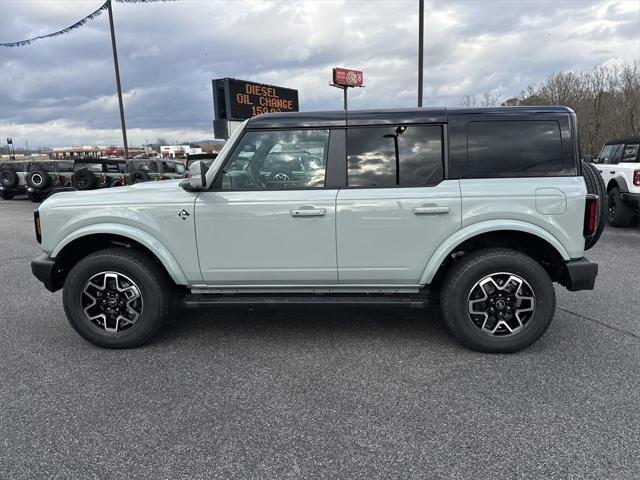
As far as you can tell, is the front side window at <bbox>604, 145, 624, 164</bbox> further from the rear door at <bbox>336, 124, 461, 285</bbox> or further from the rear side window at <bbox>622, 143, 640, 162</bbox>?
the rear door at <bbox>336, 124, 461, 285</bbox>

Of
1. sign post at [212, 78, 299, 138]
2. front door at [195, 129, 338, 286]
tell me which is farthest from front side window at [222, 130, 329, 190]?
sign post at [212, 78, 299, 138]

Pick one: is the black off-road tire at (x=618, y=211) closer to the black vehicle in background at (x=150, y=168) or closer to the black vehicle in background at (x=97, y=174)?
the black vehicle in background at (x=150, y=168)

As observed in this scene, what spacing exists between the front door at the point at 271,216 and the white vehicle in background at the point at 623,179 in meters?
7.24

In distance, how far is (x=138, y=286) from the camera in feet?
12.3

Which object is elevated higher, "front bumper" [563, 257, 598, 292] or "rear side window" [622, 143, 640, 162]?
"rear side window" [622, 143, 640, 162]

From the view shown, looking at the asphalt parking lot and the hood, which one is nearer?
the asphalt parking lot

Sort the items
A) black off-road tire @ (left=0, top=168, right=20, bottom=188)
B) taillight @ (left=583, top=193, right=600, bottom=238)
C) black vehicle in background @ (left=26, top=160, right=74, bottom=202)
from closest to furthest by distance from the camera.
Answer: taillight @ (left=583, top=193, right=600, bottom=238) → black vehicle in background @ (left=26, top=160, right=74, bottom=202) → black off-road tire @ (left=0, top=168, right=20, bottom=188)

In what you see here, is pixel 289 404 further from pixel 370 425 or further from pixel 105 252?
pixel 105 252

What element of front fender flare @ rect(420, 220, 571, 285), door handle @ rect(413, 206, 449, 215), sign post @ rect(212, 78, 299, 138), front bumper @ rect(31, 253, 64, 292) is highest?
sign post @ rect(212, 78, 299, 138)

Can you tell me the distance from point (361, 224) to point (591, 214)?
1699mm

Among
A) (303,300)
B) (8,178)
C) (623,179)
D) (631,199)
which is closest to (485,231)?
(303,300)

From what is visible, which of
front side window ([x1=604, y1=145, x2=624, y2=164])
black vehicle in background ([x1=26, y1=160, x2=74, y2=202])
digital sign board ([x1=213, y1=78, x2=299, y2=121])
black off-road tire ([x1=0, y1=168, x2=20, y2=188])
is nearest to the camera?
front side window ([x1=604, y1=145, x2=624, y2=164])

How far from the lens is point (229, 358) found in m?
3.65

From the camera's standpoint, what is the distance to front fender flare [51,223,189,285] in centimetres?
370
